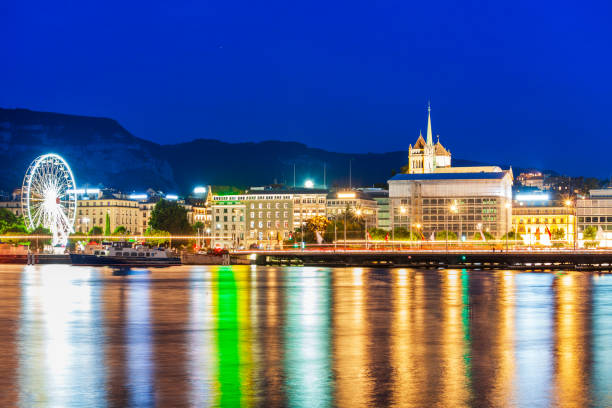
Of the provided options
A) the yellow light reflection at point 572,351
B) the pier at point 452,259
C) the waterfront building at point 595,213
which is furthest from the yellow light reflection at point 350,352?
the waterfront building at point 595,213

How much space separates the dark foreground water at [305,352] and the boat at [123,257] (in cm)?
7945

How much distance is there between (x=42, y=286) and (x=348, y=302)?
29.8 meters

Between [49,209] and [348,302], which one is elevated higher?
[49,209]

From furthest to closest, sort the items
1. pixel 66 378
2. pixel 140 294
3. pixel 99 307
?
pixel 140 294 < pixel 99 307 < pixel 66 378

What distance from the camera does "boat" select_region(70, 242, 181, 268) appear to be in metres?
134

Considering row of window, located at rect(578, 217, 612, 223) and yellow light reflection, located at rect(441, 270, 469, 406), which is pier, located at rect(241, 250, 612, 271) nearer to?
row of window, located at rect(578, 217, 612, 223)

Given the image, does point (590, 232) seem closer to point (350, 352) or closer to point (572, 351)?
point (572, 351)

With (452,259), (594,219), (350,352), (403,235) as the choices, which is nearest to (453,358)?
(350,352)

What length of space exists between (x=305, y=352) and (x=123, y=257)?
10930cm

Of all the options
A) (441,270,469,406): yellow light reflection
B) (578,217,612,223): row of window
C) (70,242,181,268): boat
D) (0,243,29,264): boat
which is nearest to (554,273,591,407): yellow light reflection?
(441,270,469,406): yellow light reflection

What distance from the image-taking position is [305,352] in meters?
29.7

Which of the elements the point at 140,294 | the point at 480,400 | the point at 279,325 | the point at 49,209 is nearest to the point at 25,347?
the point at 279,325

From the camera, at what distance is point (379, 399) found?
21203 mm

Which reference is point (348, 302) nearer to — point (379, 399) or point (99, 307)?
point (99, 307)
